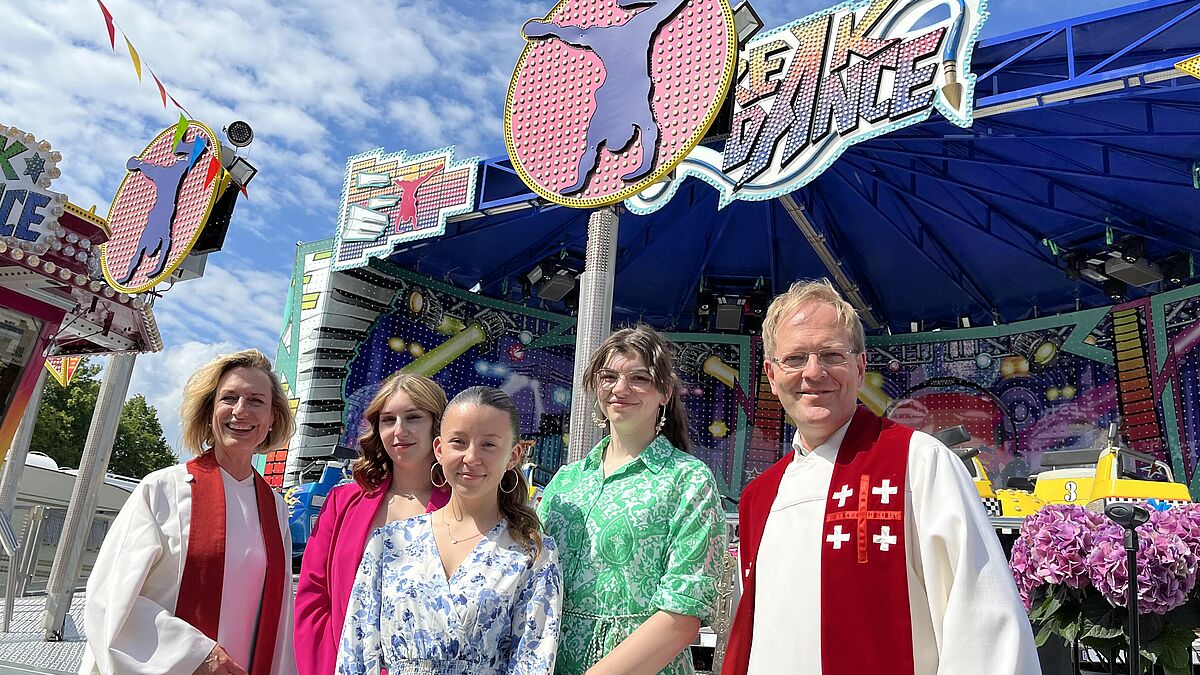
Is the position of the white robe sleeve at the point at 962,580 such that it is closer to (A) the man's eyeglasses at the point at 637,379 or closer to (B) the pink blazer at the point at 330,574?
(A) the man's eyeglasses at the point at 637,379

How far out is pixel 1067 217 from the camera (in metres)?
14.5

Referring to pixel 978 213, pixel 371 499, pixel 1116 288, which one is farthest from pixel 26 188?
pixel 1116 288

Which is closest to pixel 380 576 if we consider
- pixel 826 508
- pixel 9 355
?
pixel 826 508

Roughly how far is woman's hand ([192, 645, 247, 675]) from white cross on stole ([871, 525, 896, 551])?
71.1 inches

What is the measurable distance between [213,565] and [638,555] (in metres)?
1.29

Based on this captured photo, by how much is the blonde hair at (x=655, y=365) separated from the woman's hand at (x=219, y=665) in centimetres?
128

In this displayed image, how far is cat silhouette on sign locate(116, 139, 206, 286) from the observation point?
991 cm

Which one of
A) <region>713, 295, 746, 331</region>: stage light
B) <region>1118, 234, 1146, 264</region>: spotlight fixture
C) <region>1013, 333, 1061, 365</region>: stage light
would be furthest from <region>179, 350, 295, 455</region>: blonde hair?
<region>1013, 333, 1061, 365</region>: stage light

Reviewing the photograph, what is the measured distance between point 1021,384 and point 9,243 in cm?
1600

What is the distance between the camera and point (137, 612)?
2.40 m

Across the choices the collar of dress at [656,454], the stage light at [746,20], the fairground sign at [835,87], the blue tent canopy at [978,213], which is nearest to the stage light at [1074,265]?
the blue tent canopy at [978,213]

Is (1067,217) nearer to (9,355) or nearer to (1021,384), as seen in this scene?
(1021,384)

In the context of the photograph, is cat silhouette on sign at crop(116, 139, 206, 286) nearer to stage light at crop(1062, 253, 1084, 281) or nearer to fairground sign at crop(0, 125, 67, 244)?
fairground sign at crop(0, 125, 67, 244)

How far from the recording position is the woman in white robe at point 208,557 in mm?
2383
